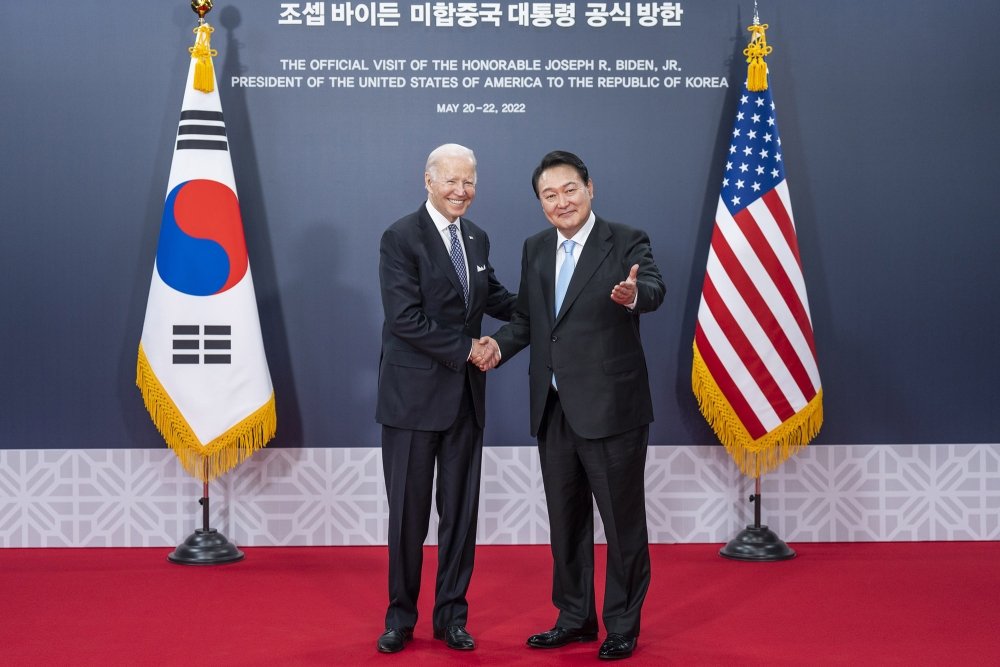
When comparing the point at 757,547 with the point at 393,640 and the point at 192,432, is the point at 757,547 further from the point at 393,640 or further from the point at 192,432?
the point at 192,432

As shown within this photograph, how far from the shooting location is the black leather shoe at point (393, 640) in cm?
322

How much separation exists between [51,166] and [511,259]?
223 centimetres

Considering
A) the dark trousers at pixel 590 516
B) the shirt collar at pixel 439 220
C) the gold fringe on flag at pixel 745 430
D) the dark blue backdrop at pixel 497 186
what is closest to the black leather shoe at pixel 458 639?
the dark trousers at pixel 590 516

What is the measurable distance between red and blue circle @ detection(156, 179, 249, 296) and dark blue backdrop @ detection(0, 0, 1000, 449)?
13.4 inches

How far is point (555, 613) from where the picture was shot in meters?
3.72

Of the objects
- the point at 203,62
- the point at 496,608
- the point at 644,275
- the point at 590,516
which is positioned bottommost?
the point at 496,608

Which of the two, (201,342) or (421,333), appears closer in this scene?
(421,333)

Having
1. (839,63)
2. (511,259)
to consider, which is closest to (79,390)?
(511,259)

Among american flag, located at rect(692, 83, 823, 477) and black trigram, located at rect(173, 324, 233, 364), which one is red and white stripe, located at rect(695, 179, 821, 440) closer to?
american flag, located at rect(692, 83, 823, 477)

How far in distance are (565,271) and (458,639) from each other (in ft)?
4.08

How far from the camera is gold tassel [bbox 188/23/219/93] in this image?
14.6 ft

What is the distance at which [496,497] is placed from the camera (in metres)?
4.84

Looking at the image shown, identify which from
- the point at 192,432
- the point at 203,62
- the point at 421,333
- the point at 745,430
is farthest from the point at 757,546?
the point at 203,62

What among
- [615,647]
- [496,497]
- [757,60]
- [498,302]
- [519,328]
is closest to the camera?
[615,647]
